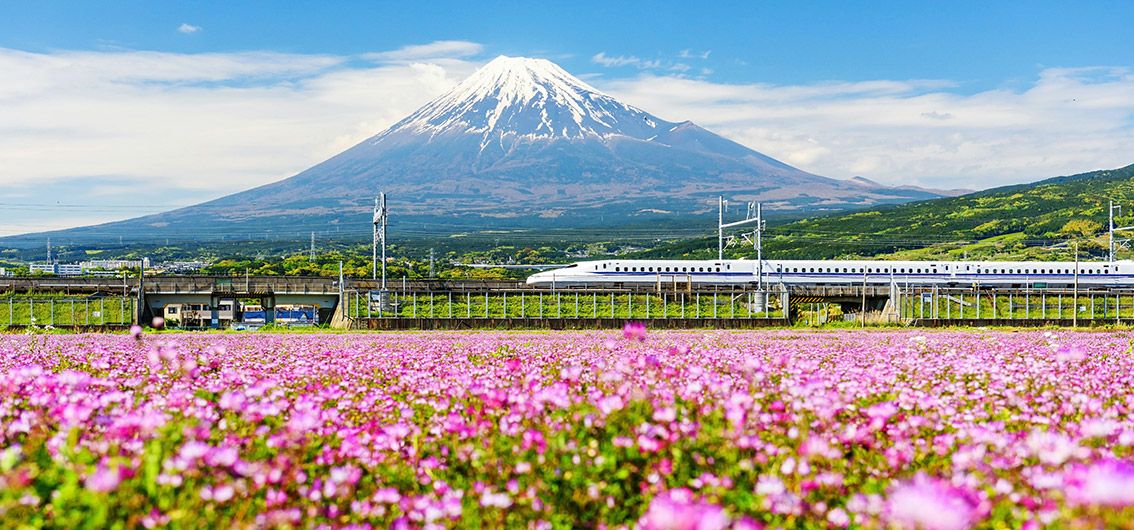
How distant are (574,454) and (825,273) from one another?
71.4m

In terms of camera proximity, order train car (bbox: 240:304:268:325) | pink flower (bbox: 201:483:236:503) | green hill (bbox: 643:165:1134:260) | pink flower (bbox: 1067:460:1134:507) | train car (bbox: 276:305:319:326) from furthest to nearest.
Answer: green hill (bbox: 643:165:1134:260)
train car (bbox: 276:305:319:326)
train car (bbox: 240:304:268:325)
pink flower (bbox: 201:483:236:503)
pink flower (bbox: 1067:460:1134:507)

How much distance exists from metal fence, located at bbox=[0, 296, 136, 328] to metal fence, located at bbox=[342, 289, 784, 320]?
1175 cm

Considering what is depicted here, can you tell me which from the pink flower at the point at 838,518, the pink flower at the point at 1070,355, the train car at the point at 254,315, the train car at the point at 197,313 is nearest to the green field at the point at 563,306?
the train car at the point at 254,315

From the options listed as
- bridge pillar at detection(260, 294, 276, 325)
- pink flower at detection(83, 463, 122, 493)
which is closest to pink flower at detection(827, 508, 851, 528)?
pink flower at detection(83, 463, 122, 493)

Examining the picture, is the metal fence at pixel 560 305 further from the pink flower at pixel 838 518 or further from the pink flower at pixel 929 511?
the pink flower at pixel 929 511

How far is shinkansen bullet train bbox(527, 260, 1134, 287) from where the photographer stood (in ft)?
230

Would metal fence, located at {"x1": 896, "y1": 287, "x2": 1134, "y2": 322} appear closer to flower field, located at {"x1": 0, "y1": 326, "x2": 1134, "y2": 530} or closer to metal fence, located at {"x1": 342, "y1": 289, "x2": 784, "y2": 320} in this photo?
metal fence, located at {"x1": 342, "y1": 289, "x2": 784, "y2": 320}

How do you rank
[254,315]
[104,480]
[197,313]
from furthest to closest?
1. [197,313]
2. [254,315]
3. [104,480]

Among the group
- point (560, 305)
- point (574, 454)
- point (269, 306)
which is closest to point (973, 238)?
point (560, 305)

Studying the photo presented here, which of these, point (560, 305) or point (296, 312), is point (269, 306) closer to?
point (296, 312)

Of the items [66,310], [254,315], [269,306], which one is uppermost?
[66,310]

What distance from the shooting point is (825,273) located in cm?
7425

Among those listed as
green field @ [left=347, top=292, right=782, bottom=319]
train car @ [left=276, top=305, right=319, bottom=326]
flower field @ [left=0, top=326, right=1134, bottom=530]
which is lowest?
train car @ [left=276, top=305, right=319, bottom=326]

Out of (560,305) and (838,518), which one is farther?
(560,305)
